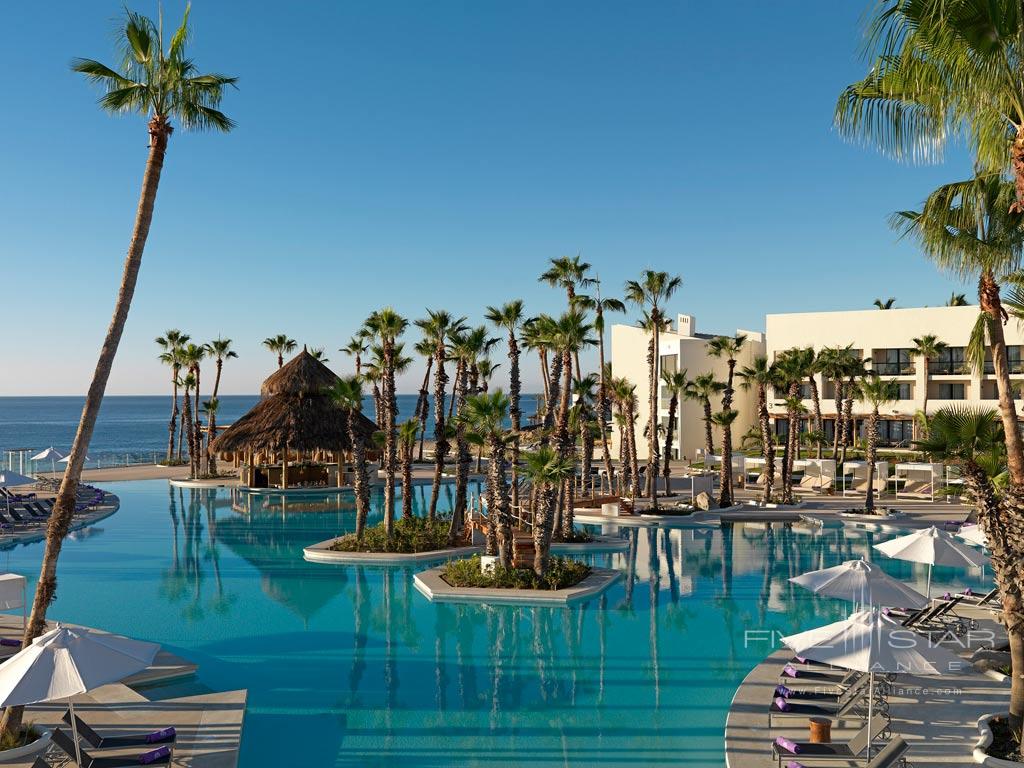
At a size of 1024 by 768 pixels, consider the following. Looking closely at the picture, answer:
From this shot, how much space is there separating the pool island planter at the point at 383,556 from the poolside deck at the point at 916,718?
1143cm

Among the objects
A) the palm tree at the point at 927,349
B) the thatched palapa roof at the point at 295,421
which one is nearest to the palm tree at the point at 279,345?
the thatched palapa roof at the point at 295,421

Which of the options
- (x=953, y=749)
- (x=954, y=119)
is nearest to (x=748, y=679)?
(x=953, y=749)

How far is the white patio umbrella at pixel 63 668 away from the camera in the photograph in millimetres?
8438

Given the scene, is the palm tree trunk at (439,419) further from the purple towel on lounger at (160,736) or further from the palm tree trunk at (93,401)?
the purple towel on lounger at (160,736)

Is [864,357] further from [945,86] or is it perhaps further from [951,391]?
[945,86]

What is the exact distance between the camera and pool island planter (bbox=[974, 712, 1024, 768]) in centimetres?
935

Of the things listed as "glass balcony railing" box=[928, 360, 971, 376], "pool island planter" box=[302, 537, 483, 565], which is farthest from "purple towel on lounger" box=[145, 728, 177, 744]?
"glass balcony railing" box=[928, 360, 971, 376]

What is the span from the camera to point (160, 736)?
9.79m

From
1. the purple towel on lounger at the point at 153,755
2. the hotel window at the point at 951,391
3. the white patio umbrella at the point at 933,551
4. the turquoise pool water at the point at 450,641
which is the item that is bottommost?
the turquoise pool water at the point at 450,641

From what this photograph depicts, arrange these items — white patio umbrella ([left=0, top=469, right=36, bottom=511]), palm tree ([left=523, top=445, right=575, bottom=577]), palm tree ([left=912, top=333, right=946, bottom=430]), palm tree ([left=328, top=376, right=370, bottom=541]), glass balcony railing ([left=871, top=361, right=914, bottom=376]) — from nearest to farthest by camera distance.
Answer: palm tree ([left=523, top=445, right=575, bottom=577]), palm tree ([left=328, top=376, right=370, bottom=541]), white patio umbrella ([left=0, top=469, right=36, bottom=511]), palm tree ([left=912, top=333, right=946, bottom=430]), glass balcony railing ([left=871, top=361, right=914, bottom=376])

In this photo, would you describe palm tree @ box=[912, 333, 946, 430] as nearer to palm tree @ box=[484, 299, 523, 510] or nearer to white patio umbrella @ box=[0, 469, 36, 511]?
palm tree @ box=[484, 299, 523, 510]

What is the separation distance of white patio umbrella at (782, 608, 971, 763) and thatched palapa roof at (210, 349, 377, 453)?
29.3 metres

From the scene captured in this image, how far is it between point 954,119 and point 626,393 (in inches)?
982

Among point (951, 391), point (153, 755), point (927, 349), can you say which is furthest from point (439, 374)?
point (951, 391)
